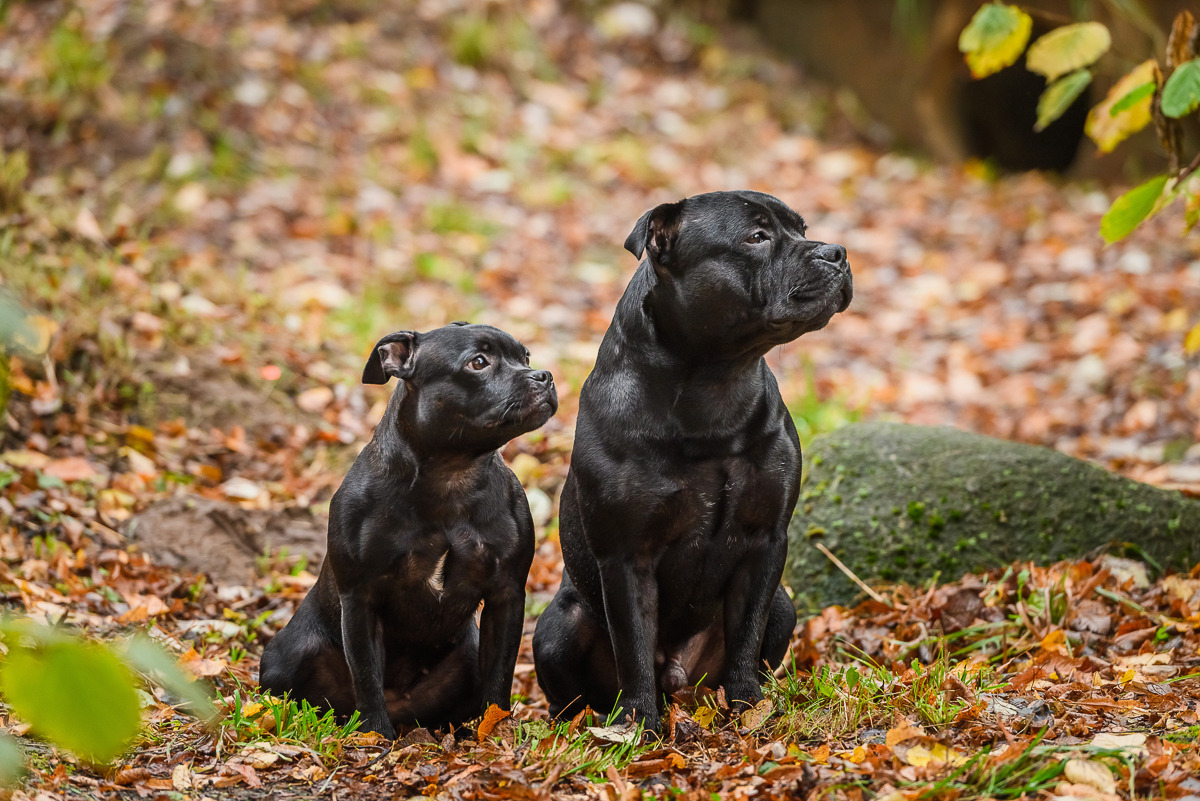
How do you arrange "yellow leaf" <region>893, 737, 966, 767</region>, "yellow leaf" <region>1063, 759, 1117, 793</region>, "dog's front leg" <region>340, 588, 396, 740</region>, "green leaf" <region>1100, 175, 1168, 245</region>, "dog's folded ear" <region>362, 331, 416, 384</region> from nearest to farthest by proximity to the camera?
"yellow leaf" <region>1063, 759, 1117, 793</region> < "yellow leaf" <region>893, 737, 966, 767</region> < "dog's front leg" <region>340, 588, 396, 740</region> < "dog's folded ear" <region>362, 331, 416, 384</region> < "green leaf" <region>1100, 175, 1168, 245</region>

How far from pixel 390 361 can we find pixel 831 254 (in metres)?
1.49

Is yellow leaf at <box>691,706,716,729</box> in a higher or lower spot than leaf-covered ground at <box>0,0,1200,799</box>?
lower

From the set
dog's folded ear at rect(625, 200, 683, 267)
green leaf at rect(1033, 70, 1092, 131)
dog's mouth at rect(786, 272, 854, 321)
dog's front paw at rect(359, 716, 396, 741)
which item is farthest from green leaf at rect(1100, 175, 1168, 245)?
dog's front paw at rect(359, 716, 396, 741)

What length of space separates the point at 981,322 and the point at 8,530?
23.0 feet

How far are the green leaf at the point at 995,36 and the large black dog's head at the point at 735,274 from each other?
1.36 meters

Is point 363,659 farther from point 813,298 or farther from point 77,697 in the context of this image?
point 77,697

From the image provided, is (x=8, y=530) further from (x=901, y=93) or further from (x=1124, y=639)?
(x=901, y=93)

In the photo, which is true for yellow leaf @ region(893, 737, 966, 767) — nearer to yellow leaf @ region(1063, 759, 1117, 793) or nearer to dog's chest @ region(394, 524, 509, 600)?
yellow leaf @ region(1063, 759, 1117, 793)

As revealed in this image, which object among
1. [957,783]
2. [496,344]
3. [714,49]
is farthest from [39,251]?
[714,49]

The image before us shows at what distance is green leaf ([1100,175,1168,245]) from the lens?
3.98 m

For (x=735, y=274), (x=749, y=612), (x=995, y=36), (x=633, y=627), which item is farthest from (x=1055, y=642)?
(x=995, y=36)

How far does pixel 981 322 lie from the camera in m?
8.98

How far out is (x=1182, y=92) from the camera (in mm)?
3627

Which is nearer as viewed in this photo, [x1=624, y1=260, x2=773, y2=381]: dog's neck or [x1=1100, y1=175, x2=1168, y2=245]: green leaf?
[x1=624, y1=260, x2=773, y2=381]: dog's neck
